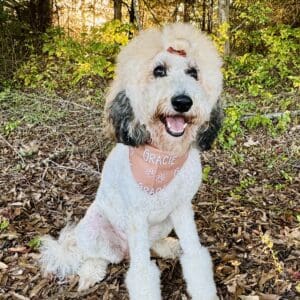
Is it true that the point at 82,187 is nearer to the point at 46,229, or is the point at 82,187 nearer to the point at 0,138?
the point at 46,229

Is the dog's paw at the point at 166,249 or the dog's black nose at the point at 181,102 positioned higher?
the dog's black nose at the point at 181,102

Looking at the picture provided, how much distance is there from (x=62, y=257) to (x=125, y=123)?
3.43 ft

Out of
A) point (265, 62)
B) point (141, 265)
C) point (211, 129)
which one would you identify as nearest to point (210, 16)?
point (265, 62)

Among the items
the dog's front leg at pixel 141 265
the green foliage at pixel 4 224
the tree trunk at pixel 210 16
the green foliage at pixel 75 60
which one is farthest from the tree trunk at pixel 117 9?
the dog's front leg at pixel 141 265

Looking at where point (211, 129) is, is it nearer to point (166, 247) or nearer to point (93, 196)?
point (166, 247)

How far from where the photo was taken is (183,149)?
8.75ft

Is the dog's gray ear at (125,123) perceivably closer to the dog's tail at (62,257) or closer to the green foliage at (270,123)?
the dog's tail at (62,257)

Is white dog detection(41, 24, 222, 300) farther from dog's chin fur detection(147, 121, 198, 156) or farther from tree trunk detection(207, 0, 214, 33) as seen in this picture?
tree trunk detection(207, 0, 214, 33)

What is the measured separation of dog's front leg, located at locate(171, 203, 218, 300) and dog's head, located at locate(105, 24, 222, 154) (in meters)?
0.46

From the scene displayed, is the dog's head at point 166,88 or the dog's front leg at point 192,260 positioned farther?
the dog's front leg at point 192,260

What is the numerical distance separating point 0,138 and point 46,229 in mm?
1759

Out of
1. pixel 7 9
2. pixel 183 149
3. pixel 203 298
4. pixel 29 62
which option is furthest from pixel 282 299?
pixel 7 9

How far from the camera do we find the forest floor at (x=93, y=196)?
3.04 meters

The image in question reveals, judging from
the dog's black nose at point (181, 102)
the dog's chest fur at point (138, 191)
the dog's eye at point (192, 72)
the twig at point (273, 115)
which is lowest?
the dog's chest fur at point (138, 191)
